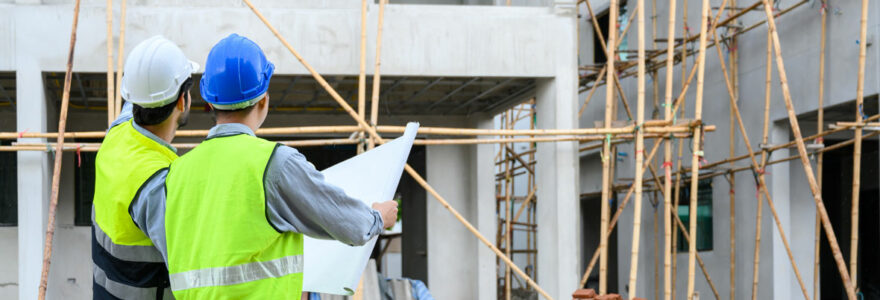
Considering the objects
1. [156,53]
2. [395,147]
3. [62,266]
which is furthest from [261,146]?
[62,266]

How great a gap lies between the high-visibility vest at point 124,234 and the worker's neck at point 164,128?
68 millimetres

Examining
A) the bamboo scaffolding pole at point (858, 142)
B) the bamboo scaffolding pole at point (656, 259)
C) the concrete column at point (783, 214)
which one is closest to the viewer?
the bamboo scaffolding pole at point (858, 142)

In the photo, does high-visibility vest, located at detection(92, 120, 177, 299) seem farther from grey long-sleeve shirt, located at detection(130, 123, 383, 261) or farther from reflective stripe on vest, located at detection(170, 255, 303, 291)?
reflective stripe on vest, located at detection(170, 255, 303, 291)

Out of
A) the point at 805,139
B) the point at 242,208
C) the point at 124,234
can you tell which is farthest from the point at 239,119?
the point at 805,139

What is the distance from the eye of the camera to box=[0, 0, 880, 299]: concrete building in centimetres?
940

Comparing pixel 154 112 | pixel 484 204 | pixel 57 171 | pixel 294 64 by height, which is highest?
pixel 294 64

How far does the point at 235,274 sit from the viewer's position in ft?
8.30

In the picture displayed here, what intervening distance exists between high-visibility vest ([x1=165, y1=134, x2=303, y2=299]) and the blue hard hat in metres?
0.13

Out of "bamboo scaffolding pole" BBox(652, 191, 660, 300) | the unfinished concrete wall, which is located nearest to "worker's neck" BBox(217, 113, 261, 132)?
the unfinished concrete wall

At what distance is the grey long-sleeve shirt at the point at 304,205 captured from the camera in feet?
8.30

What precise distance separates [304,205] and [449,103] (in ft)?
32.3

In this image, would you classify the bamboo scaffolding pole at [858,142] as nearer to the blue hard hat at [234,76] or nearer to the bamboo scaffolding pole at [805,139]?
the bamboo scaffolding pole at [805,139]

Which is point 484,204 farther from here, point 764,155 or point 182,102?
point 182,102

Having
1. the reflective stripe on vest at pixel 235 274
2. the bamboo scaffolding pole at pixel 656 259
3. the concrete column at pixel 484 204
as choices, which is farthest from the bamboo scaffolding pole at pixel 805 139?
the reflective stripe on vest at pixel 235 274
